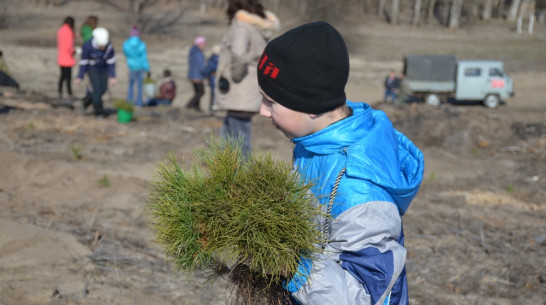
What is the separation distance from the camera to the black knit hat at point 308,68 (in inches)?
72.2

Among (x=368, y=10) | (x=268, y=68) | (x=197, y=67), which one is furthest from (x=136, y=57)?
(x=368, y=10)

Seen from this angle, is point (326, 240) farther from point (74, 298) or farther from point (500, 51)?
point (500, 51)

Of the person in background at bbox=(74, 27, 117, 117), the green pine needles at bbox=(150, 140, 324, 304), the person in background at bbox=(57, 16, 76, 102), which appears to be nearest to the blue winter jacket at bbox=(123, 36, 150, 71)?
the person in background at bbox=(57, 16, 76, 102)

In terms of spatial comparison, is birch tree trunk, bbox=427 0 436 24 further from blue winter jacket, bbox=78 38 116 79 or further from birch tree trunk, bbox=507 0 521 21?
blue winter jacket, bbox=78 38 116 79

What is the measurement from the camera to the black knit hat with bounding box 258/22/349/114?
6.02 feet

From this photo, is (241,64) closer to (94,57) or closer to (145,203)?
(145,203)

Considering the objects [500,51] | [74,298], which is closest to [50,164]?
[74,298]

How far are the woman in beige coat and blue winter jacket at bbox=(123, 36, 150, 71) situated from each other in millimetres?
6767

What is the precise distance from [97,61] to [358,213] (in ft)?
Result: 27.9

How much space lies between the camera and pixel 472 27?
39.6m

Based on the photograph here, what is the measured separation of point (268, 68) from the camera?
190 cm

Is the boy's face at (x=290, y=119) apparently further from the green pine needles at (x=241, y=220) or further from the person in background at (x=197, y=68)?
the person in background at (x=197, y=68)

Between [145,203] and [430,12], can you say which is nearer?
[145,203]

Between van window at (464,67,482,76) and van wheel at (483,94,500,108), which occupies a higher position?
van window at (464,67,482,76)
